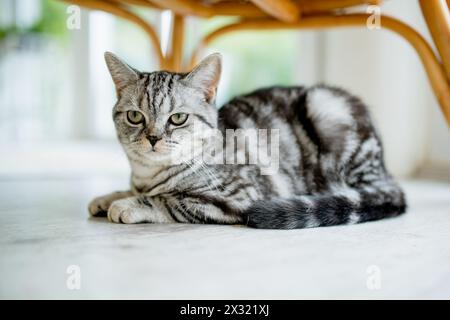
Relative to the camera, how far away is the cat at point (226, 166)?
1475 mm

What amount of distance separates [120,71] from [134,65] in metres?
2.97

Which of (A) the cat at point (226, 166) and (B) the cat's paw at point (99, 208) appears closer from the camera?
(A) the cat at point (226, 166)

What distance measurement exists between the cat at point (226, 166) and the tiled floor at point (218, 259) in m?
0.05

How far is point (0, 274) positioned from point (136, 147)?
0.57m

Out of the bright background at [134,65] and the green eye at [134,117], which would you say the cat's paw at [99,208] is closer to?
the green eye at [134,117]

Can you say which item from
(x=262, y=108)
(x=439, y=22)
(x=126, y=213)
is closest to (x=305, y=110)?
(x=262, y=108)

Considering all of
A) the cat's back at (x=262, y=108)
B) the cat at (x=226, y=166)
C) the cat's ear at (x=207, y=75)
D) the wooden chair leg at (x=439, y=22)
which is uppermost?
the wooden chair leg at (x=439, y=22)

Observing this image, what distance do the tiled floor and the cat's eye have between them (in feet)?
0.99

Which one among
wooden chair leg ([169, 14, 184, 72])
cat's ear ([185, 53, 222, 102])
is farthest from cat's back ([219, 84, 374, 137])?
wooden chair leg ([169, 14, 184, 72])

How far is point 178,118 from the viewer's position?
4.92 ft

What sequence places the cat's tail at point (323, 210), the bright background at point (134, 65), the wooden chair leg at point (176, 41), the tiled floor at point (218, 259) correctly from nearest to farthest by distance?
1. the tiled floor at point (218, 259)
2. the cat's tail at point (323, 210)
3. the wooden chair leg at point (176, 41)
4. the bright background at point (134, 65)

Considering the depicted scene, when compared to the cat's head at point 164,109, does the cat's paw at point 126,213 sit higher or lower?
lower

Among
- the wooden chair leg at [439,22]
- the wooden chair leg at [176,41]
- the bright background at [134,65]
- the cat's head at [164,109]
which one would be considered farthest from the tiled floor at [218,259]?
the bright background at [134,65]

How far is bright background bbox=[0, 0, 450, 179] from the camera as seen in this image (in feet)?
8.61
